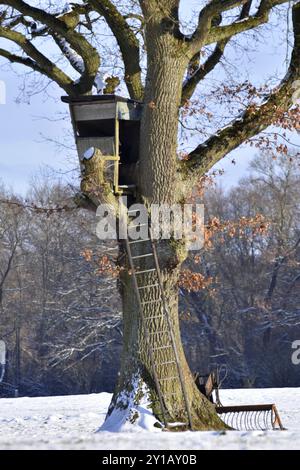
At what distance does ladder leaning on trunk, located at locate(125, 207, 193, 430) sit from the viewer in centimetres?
994

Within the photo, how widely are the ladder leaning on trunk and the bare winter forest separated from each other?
79.6 feet

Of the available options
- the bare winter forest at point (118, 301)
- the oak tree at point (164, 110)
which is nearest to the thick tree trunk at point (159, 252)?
the oak tree at point (164, 110)

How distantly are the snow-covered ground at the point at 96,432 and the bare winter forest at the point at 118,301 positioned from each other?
51.3 ft

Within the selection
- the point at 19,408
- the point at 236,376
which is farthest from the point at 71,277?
the point at 19,408

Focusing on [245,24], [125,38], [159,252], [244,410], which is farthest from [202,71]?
[244,410]

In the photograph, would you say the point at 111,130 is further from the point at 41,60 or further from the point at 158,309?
the point at 158,309

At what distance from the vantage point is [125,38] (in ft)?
36.0

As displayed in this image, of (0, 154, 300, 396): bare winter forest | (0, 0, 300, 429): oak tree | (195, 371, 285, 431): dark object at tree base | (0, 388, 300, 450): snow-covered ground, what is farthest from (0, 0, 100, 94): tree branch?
(0, 154, 300, 396): bare winter forest

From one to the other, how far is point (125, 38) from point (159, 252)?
3.01 metres

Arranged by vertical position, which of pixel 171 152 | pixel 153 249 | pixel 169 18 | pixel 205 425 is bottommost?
pixel 205 425

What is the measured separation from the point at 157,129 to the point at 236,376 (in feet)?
89.5

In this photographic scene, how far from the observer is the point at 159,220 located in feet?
33.5

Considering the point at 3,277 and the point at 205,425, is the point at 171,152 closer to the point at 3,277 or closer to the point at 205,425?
the point at 205,425

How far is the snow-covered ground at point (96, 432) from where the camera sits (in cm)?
661
